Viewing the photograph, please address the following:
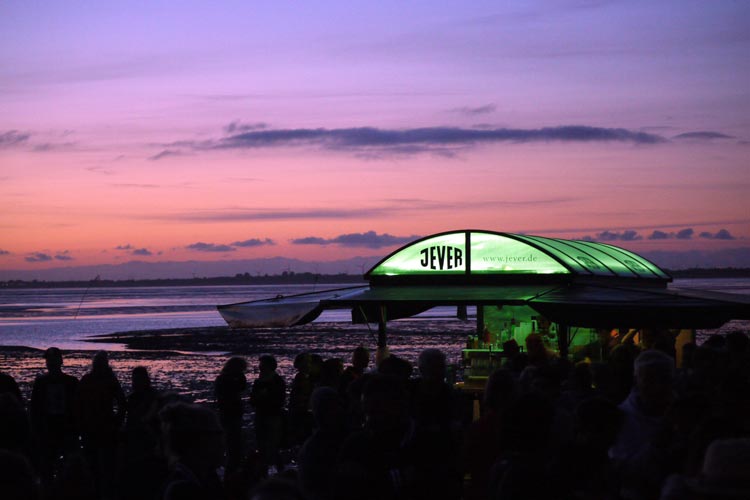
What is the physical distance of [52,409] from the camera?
37.5 ft

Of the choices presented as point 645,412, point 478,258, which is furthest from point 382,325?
point 645,412

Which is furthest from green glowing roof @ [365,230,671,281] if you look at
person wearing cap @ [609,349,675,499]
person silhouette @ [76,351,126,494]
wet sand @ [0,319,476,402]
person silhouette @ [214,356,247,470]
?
person wearing cap @ [609,349,675,499]

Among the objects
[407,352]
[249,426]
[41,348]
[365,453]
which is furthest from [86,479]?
[41,348]

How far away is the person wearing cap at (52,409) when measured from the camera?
449 inches

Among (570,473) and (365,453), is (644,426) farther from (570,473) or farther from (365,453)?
(365,453)

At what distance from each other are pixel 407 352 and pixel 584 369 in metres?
27.4

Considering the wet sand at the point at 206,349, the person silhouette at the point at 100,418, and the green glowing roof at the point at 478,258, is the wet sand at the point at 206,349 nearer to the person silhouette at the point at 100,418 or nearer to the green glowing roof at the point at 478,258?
the green glowing roof at the point at 478,258

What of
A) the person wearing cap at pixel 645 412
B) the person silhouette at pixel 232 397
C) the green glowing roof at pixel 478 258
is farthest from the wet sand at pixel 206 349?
the person wearing cap at pixel 645 412

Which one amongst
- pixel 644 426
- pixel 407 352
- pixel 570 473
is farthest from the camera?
pixel 407 352

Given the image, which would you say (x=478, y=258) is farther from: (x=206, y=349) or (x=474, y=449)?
(x=206, y=349)

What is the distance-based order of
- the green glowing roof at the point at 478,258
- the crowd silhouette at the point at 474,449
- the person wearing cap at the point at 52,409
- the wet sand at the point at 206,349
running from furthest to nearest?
the wet sand at the point at 206,349
the green glowing roof at the point at 478,258
the person wearing cap at the point at 52,409
the crowd silhouette at the point at 474,449

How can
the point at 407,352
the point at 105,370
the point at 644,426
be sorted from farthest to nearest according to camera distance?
1. the point at 407,352
2. the point at 105,370
3. the point at 644,426

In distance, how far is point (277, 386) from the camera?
12.7 meters

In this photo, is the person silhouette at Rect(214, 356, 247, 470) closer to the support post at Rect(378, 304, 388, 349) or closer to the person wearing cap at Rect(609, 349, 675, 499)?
the support post at Rect(378, 304, 388, 349)
